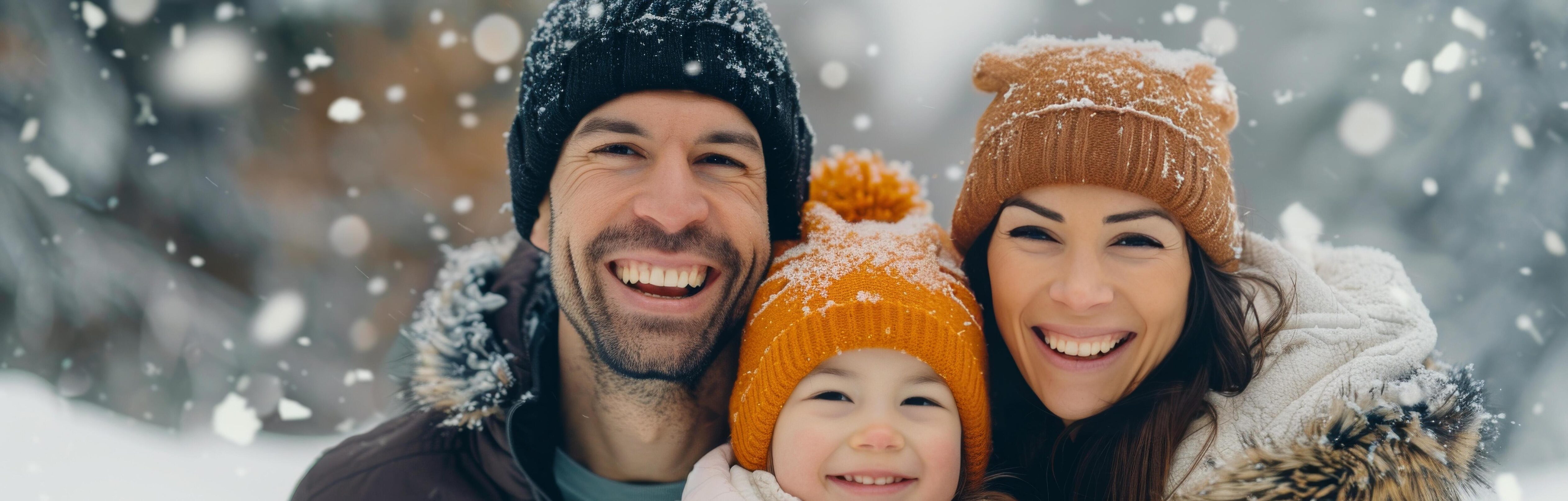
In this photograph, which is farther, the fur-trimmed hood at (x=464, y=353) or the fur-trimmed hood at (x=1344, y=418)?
the fur-trimmed hood at (x=464, y=353)

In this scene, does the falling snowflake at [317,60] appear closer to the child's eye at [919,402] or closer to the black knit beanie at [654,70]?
the black knit beanie at [654,70]

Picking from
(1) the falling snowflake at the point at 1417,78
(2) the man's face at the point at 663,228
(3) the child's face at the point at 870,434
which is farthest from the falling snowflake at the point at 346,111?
(1) the falling snowflake at the point at 1417,78

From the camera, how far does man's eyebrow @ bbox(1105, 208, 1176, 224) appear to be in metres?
1.94

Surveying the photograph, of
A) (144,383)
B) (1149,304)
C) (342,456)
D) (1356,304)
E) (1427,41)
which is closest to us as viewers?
(1149,304)

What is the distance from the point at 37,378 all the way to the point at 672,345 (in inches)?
210

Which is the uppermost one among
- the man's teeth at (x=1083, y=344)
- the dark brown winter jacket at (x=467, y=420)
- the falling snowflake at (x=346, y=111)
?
the falling snowflake at (x=346, y=111)

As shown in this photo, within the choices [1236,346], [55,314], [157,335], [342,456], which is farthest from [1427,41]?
[55,314]

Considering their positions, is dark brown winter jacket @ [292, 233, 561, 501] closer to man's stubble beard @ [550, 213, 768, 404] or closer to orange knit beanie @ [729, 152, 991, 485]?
man's stubble beard @ [550, 213, 768, 404]

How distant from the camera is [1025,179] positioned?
2.02 meters

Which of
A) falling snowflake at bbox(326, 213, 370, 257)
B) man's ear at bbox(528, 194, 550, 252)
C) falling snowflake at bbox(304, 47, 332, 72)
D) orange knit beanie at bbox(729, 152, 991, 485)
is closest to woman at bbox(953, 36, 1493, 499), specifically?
orange knit beanie at bbox(729, 152, 991, 485)

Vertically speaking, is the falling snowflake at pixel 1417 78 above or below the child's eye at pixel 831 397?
above

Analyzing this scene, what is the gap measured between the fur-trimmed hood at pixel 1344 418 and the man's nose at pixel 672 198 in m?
1.27

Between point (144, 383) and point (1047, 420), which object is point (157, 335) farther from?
point (1047, 420)

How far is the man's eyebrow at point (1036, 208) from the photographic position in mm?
1987
